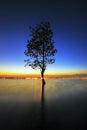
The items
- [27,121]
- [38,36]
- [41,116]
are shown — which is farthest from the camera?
[38,36]

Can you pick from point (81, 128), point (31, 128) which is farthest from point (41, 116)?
point (81, 128)

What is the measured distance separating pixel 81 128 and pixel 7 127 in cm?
312

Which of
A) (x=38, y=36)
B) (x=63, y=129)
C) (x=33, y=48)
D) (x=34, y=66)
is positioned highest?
(x=38, y=36)

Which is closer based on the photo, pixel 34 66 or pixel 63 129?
pixel 63 129

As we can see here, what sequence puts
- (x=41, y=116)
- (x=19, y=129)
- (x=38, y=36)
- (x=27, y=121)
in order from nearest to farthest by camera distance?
(x=19, y=129) → (x=27, y=121) → (x=41, y=116) → (x=38, y=36)

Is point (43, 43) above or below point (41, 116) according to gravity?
above

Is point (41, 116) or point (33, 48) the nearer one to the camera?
point (41, 116)

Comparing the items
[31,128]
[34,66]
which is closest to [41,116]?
[31,128]

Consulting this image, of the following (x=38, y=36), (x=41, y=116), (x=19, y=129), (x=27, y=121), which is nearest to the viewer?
(x=19, y=129)

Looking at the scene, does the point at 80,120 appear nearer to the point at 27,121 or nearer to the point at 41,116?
the point at 41,116

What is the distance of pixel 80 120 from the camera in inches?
310

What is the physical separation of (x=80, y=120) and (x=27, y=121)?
102 inches

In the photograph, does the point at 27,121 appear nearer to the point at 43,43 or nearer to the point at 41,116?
the point at 41,116

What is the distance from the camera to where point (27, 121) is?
765cm
